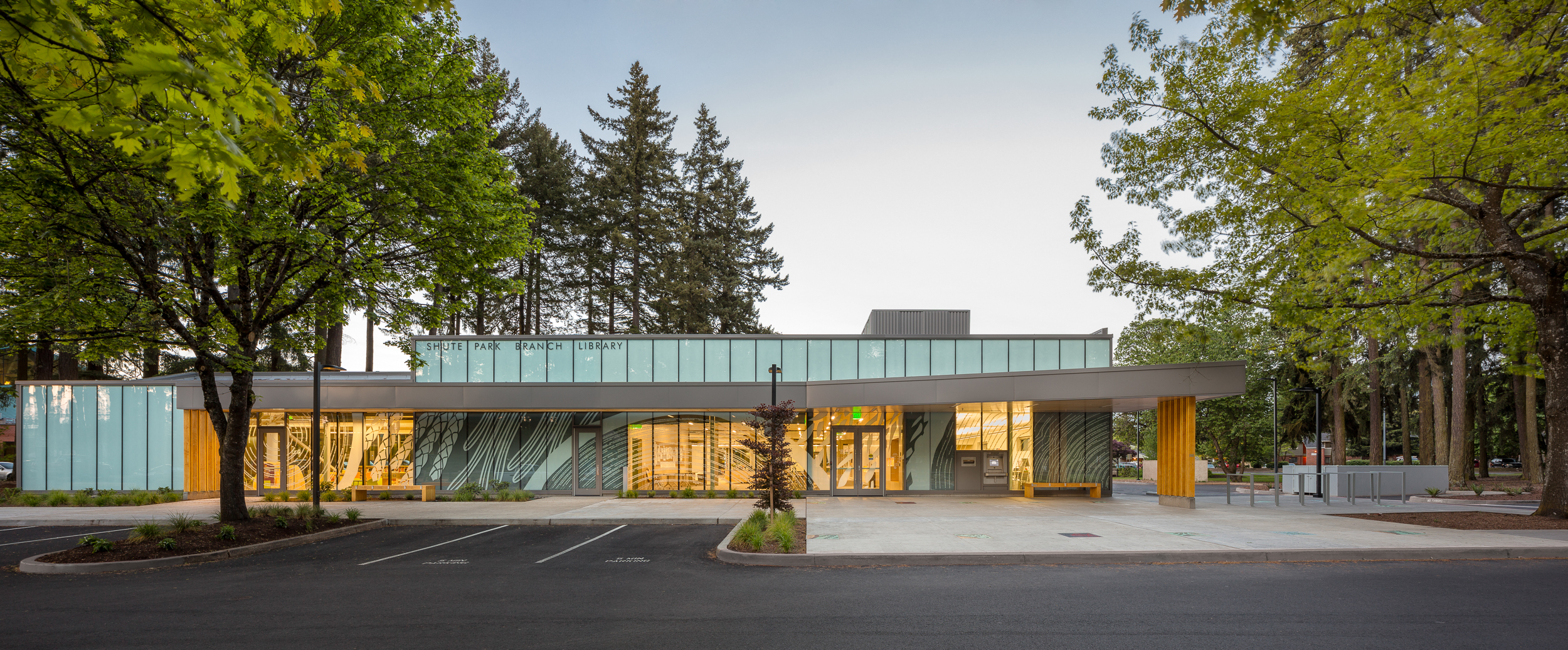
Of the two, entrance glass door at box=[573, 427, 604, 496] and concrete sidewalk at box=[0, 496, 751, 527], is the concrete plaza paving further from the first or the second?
entrance glass door at box=[573, 427, 604, 496]

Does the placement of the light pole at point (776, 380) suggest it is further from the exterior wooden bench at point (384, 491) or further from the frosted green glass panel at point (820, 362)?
the exterior wooden bench at point (384, 491)

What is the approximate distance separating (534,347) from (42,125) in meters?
17.7

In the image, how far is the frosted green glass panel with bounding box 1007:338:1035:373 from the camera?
1015 inches

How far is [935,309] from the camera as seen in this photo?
91.5 feet

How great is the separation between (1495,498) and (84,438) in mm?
42851

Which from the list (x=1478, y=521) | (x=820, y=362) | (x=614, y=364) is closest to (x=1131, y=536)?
(x=1478, y=521)

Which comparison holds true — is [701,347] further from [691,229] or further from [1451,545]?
[1451,545]

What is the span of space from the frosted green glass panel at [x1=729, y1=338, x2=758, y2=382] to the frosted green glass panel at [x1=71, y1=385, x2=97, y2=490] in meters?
19.9

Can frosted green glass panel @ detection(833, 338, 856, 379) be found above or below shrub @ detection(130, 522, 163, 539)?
above

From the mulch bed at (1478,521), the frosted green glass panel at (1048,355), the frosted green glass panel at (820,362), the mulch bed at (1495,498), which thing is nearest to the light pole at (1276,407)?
the mulch bed at (1495,498)

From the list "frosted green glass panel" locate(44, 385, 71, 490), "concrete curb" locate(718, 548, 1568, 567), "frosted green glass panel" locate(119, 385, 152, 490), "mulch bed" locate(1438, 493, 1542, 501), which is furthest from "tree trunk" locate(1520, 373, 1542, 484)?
"frosted green glass panel" locate(44, 385, 71, 490)

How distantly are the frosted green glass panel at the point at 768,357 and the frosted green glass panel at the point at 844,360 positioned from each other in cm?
161

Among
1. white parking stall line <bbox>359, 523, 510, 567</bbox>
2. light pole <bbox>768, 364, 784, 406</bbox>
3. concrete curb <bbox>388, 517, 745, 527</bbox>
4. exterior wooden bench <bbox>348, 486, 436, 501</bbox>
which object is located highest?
light pole <bbox>768, 364, 784, 406</bbox>

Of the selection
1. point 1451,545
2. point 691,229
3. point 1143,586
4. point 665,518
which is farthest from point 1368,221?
point 691,229
